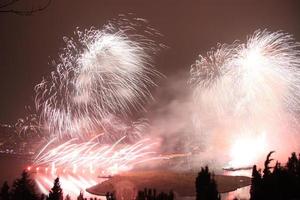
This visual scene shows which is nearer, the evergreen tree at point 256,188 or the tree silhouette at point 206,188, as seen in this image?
the evergreen tree at point 256,188

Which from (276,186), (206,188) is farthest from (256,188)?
(206,188)

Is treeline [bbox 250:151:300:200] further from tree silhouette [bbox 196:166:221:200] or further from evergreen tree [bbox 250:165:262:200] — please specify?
tree silhouette [bbox 196:166:221:200]

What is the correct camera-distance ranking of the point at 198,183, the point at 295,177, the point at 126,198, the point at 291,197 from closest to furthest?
the point at 291,197, the point at 295,177, the point at 198,183, the point at 126,198

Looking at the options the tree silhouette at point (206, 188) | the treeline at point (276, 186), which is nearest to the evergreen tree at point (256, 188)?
the treeline at point (276, 186)

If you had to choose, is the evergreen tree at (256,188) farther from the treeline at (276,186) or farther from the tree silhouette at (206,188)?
the tree silhouette at (206,188)

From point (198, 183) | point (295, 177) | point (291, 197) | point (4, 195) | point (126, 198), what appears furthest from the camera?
point (126, 198)

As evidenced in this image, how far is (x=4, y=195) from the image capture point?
64.0m

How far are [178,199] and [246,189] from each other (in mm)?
36046

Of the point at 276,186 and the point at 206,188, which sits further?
the point at 206,188

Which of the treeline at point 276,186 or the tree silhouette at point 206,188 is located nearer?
the treeline at point 276,186

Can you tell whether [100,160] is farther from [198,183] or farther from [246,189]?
[198,183]

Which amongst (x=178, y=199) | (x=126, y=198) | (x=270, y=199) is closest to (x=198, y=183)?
(x=270, y=199)

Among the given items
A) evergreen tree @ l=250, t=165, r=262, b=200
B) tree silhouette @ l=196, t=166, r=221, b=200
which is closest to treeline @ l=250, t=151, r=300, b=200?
evergreen tree @ l=250, t=165, r=262, b=200

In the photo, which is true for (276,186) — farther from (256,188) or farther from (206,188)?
(206,188)
